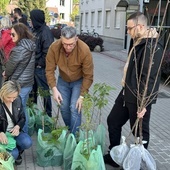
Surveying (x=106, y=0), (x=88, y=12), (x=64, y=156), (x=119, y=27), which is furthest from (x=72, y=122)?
(x=88, y=12)

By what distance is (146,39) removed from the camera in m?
3.05

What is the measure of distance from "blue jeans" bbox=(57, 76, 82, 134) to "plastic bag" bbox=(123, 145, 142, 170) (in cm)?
Answer: 90

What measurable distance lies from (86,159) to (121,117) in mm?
741

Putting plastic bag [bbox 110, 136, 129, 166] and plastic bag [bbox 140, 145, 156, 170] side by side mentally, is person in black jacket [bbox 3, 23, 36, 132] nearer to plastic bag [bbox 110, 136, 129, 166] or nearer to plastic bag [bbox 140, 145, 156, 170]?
plastic bag [bbox 110, 136, 129, 166]

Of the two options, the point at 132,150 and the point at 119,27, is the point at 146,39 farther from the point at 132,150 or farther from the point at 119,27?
the point at 119,27

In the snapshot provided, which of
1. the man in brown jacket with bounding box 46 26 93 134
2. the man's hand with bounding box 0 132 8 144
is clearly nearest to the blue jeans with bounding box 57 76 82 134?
the man in brown jacket with bounding box 46 26 93 134

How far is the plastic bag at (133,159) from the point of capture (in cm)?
322

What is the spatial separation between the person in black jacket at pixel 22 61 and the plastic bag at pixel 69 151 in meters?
0.91

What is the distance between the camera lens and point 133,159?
10.6 feet

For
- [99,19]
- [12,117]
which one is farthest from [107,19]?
[12,117]

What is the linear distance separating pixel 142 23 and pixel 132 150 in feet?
4.42

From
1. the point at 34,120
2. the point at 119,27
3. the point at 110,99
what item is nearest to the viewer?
the point at 34,120

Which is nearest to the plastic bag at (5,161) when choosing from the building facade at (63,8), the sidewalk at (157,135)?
the sidewalk at (157,135)

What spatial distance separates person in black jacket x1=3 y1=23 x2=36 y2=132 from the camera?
12.3ft
